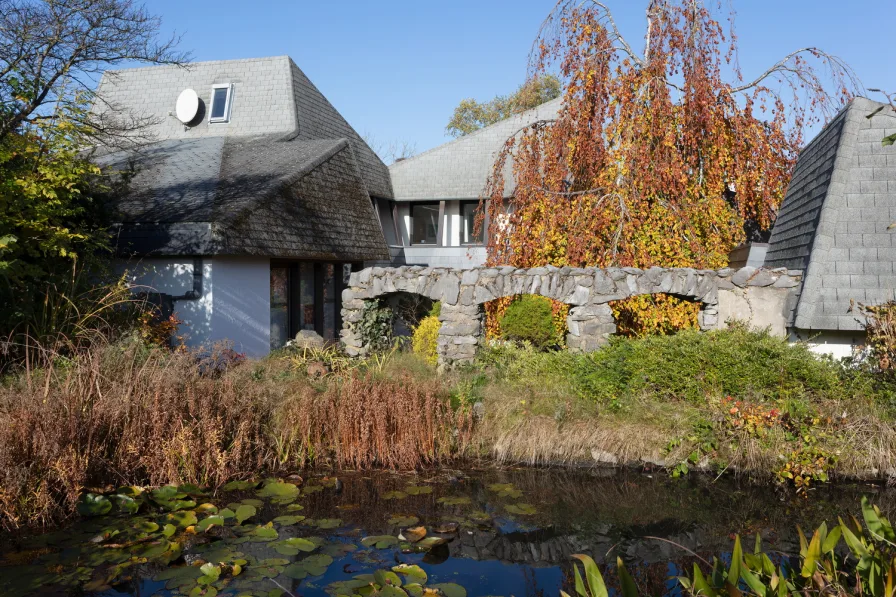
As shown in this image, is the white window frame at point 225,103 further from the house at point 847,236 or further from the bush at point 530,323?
the house at point 847,236

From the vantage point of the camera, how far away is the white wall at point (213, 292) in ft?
41.3

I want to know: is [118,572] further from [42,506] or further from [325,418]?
[325,418]

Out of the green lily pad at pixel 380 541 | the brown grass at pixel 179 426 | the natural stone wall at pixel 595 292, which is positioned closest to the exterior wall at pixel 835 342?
the natural stone wall at pixel 595 292

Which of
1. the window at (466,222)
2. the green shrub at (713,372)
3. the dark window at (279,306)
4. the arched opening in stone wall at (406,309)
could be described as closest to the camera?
the green shrub at (713,372)

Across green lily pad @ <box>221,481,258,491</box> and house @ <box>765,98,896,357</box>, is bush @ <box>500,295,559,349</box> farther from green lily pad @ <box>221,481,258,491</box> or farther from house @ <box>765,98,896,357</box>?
green lily pad @ <box>221,481,258,491</box>

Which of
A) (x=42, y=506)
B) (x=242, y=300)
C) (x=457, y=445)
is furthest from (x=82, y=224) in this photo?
(x=457, y=445)

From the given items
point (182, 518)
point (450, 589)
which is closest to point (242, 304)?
point (182, 518)

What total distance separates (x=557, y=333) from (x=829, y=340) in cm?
546

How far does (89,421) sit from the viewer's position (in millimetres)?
7043

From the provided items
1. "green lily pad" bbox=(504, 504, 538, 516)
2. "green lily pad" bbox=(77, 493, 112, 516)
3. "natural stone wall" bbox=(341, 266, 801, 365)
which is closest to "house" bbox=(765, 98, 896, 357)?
"natural stone wall" bbox=(341, 266, 801, 365)

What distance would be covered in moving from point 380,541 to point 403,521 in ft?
1.85

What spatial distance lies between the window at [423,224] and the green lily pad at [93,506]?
1443cm

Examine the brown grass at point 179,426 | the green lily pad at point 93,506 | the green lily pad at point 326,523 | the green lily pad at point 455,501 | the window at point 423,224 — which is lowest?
the green lily pad at point 455,501

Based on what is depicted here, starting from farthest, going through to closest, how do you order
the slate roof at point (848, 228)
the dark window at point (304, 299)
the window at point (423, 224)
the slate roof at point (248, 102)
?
the window at point (423, 224) → the slate roof at point (248, 102) → the dark window at point (304, 299) → the slate roof at point (848, 228)
